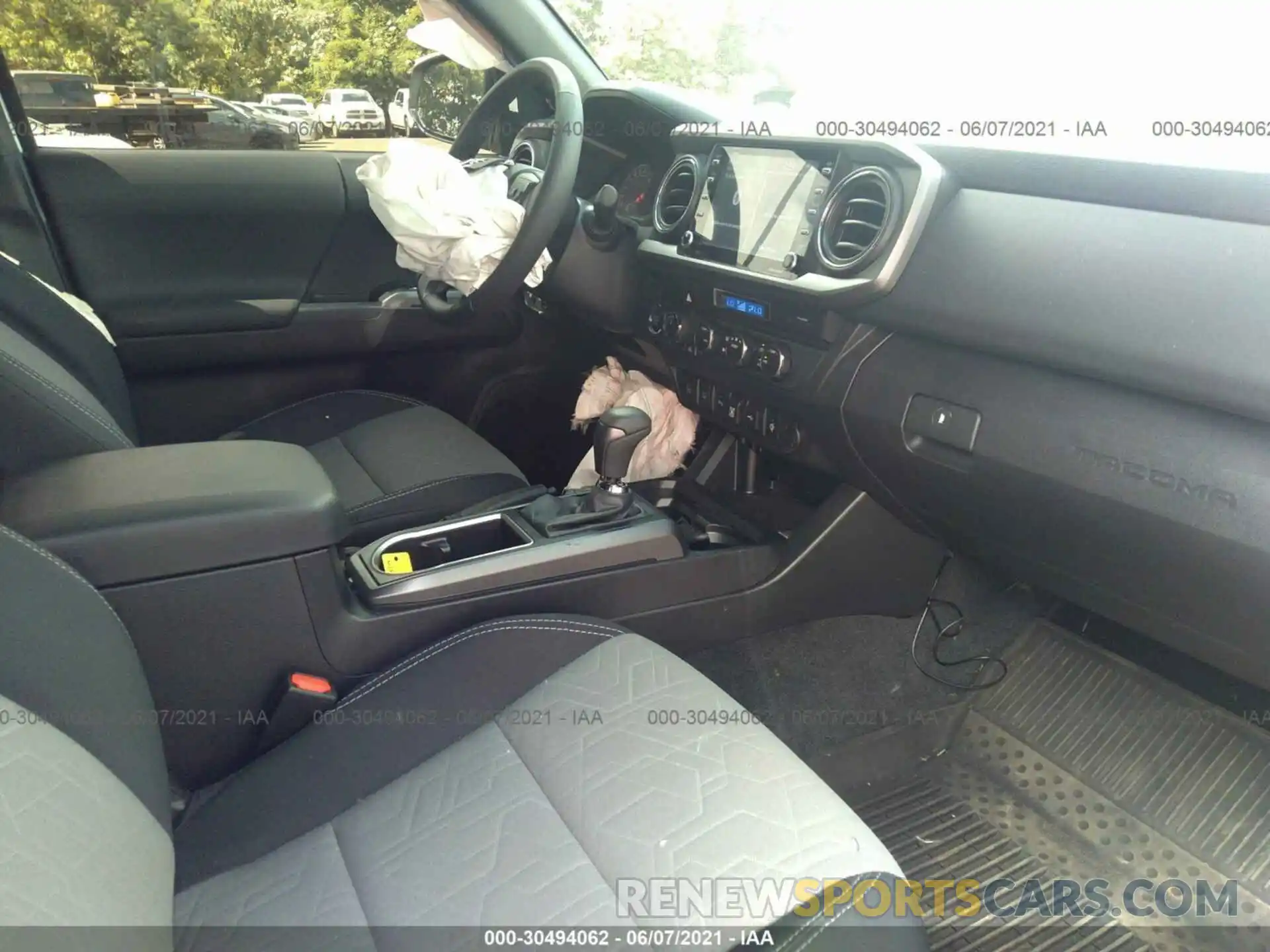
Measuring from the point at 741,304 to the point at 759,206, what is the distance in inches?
5.8

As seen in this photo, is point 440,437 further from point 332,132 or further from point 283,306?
point 332,132

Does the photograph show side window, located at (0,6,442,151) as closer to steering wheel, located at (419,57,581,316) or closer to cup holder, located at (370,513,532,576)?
steering wheel, located at (419,57,581,316)

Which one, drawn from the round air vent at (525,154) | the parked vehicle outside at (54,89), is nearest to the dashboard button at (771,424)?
the round air vent at (525,154)

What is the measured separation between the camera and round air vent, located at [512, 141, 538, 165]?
1.85m

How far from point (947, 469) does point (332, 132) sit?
160 cm

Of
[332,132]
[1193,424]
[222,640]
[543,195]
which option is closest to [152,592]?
[222,640]

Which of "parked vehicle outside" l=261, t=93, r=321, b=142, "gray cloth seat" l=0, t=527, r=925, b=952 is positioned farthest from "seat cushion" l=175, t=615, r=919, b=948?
"parked vehicle outside" l=261, t=93, r=321, b=142

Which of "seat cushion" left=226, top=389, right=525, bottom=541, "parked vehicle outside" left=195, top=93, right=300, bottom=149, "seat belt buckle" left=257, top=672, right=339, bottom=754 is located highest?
"parked vehicle outside" left=195, top=93, right=300, bottom=149

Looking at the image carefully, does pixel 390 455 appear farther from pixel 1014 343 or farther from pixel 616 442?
pixel 1014 343


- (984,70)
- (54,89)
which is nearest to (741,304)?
(984,70)

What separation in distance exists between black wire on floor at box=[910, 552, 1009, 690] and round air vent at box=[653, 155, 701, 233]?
2.54 ft

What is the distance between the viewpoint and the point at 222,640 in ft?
3.72

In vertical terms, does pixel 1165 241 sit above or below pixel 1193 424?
above

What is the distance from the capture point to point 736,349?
61.7 inches
